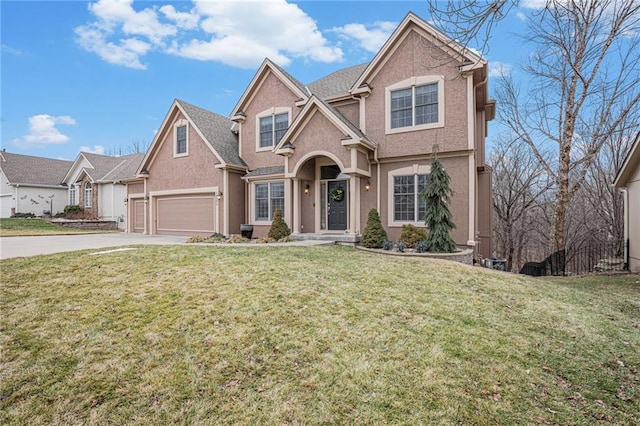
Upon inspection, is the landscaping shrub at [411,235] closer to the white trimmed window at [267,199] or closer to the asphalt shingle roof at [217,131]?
the white trimmed window at [267,199]

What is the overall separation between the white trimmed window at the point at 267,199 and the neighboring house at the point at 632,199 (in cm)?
1303

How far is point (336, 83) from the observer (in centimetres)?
1616

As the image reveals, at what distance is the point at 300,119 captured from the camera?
44.3 ft

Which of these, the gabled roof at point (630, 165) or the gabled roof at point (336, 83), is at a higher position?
the gabled roof at point (336, 83)

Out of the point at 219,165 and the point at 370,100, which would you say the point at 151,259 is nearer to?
the point at 219,165

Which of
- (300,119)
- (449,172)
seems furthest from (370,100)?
(449,172)

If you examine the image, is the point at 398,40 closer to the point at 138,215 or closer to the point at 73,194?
the point at 138,215

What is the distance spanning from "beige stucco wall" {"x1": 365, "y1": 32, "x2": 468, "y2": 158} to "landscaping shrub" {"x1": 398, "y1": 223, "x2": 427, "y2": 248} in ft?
9.83

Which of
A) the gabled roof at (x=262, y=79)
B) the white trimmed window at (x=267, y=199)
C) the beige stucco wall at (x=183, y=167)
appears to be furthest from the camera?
the beige stucco wall at (x=183, y=167)

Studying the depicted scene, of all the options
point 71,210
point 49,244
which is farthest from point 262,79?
point 71,210

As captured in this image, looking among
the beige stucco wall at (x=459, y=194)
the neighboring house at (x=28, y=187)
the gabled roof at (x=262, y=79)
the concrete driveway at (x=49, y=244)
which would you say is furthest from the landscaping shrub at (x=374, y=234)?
the neighboring house at (x=28, y=187)

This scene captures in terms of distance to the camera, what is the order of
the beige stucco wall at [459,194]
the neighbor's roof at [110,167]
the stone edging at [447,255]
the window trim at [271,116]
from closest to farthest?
the stone edging at [447,255] → the beige stucco wall at [459,194] → the window trim at [271,116] → the neighbor's roof at [110,167]

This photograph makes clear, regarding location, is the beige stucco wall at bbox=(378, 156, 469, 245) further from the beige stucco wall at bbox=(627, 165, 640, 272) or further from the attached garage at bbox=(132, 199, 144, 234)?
the attached garage at bbox=(132, 199, 144, 234)

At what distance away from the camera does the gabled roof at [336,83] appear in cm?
1539
